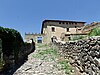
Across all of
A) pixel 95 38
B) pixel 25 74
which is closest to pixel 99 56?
pixel 95 38

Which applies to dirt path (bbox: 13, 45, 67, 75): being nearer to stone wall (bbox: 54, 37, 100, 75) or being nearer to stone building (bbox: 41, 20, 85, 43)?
stone wall (bbox: 54, 37, 100, 75)

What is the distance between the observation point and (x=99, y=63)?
5574 millimetres

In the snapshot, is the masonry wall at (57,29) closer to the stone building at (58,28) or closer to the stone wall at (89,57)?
the stone building at (58,28)

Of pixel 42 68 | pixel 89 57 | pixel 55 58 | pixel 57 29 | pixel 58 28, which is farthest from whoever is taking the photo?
pixel 58 28

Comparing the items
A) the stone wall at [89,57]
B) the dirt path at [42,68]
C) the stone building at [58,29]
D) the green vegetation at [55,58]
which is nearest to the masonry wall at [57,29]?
the stone building at [58,29]

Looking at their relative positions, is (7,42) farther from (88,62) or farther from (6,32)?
(88,62)

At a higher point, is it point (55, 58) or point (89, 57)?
point (89, 57)

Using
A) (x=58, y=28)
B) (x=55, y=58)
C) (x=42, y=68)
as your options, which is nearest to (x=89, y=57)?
(x=42, y=68)

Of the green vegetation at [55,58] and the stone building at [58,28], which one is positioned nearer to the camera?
the green vegetation at [55,58]

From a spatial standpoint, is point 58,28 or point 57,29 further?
point 58,28

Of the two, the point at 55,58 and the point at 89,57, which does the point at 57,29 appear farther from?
the point at 89,57

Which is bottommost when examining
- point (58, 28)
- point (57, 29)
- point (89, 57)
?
point (89, 57)

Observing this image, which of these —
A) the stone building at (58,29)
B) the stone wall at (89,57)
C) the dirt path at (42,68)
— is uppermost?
the stone building at (58,29)

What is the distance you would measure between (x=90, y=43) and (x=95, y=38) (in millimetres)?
517
